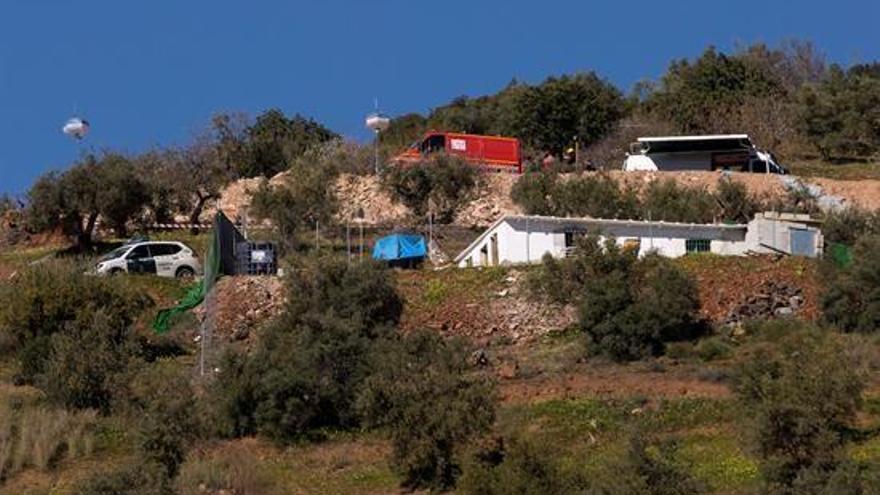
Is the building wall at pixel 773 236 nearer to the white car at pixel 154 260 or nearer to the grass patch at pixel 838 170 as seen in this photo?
the white car at pixel 154 260

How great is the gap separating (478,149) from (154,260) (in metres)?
21.0

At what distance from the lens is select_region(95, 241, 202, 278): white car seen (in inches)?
2133

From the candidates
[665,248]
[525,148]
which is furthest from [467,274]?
[525,148]

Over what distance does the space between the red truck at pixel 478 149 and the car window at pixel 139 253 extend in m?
16.9

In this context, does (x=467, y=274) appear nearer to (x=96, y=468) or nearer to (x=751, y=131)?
(x=96, y=468)

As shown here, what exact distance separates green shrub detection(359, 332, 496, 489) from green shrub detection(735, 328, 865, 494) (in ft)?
15.9

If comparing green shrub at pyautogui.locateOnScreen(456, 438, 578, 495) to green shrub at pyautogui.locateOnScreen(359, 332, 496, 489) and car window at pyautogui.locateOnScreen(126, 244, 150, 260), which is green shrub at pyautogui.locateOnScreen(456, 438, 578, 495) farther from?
car window at pyautogui.locateOnScreen(126, 244, 150, 260)

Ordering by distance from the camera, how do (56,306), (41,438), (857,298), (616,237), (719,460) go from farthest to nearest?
(616,237) → (56,306) → (857,298) → (41,438) → (719,460)

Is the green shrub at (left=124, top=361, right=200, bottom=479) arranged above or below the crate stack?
below

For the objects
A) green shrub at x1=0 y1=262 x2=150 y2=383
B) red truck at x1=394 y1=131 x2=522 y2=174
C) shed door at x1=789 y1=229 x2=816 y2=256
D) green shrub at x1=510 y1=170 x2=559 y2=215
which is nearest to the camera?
green shrub at x1=0 y1=262 x2=150 y2=383

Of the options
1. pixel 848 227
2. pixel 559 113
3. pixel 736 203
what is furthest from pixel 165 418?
pixel 559 113

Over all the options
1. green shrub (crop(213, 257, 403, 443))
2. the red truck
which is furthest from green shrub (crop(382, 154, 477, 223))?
green shrub (crop(213, 257, 403, 443))

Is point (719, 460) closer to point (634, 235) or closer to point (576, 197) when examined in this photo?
point (634, 235)

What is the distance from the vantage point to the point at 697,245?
5419 centimetres
